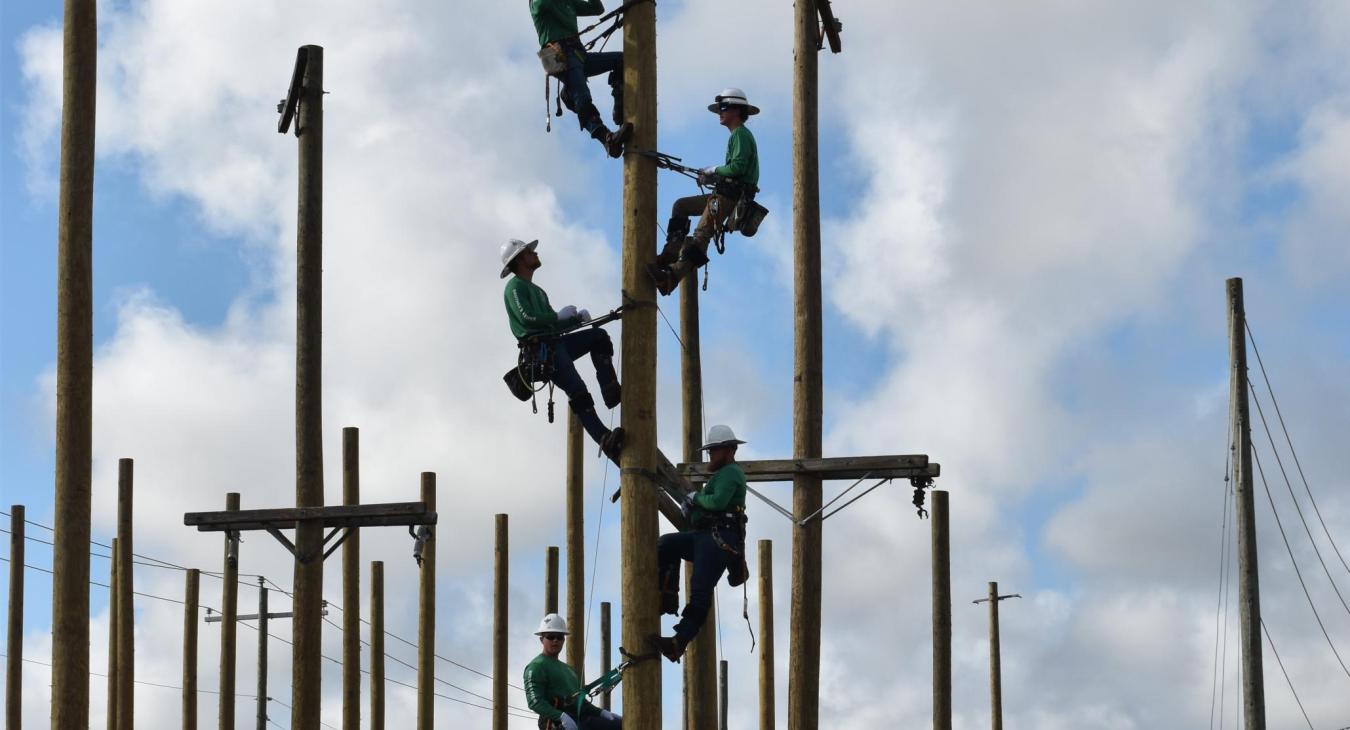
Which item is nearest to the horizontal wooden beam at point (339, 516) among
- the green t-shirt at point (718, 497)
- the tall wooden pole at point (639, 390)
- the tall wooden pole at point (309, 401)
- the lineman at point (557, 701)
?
the tall wooden pole at point (309, 401)

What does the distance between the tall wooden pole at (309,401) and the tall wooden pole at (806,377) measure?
3.32 m

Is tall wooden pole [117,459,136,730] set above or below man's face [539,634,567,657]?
above

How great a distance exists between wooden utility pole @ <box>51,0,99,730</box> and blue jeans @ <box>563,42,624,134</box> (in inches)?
111

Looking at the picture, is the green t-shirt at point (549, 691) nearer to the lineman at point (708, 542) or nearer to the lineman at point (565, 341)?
the lineman at point (708, 542)

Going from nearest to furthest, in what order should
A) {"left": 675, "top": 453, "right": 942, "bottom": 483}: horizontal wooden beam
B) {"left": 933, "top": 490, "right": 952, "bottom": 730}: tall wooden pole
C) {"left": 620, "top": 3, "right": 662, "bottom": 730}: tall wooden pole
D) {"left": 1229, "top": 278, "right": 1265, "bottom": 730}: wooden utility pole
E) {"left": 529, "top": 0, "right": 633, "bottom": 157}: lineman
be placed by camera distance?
{"left": 620, "top": 3, "right": 662, "bottom": 730}: tall wooden pole < {"left": 529, "top": 0, "right": 633, "bottom": 157}: lineman < {"left": 675, "top": 453, "right": 942, "bottom": 483}: horizontal wooden beam < {"left": 1229, "top": 278, "right": 1265, "bottom": 730}: wooden utility pole < {"left": 933, "top": 490, "right": 952, "bottom": 730}: tall wooden pole

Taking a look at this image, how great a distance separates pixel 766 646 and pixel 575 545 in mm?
2430

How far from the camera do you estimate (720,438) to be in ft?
38.4

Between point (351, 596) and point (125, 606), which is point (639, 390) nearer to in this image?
point (351, 596)

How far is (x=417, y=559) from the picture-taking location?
15430mm

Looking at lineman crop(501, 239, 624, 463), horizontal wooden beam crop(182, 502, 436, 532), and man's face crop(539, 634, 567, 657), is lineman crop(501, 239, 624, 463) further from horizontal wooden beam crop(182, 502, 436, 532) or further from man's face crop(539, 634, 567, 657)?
horizontal wooden beam crop(182, 502, 436, 532)

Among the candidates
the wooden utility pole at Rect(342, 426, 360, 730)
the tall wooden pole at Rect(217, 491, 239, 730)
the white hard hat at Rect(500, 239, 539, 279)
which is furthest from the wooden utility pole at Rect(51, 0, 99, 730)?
the tall wooden pole at Rect(217, 491, 239, 730)

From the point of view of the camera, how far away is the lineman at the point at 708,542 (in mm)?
11125

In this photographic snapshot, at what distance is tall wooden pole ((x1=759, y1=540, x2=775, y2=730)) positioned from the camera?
2127cm

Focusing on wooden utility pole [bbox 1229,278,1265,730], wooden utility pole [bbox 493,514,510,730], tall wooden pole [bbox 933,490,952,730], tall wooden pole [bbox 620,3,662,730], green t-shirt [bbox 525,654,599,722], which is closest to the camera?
tall wooden pole [bbox 620,3,662,730]
